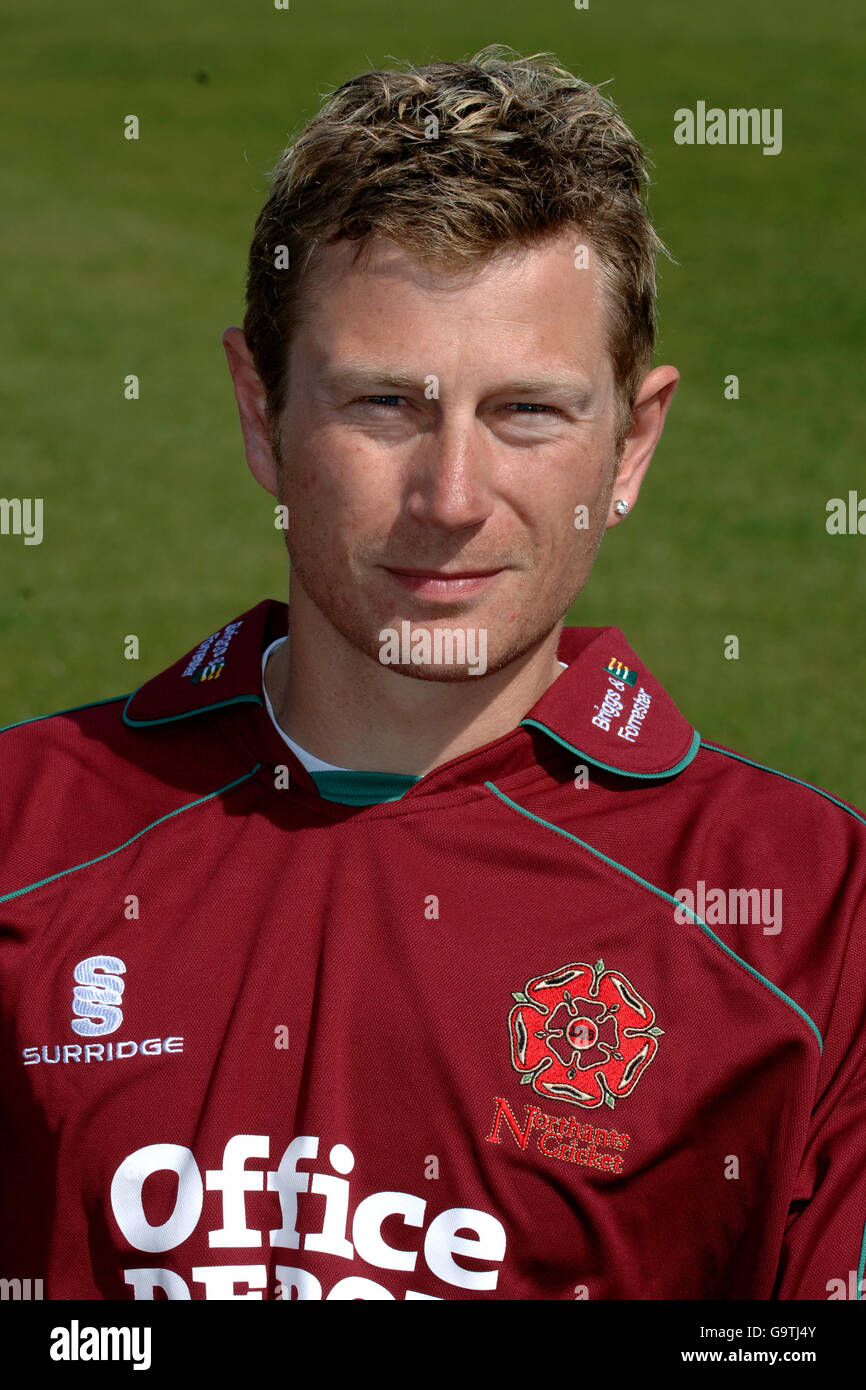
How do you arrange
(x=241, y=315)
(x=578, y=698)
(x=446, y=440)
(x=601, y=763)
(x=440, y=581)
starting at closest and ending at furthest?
(x=446, y=440) → (x=440, y=581) → (x=601, y=763) → (x=578, y=698) → (x=241, y=315)

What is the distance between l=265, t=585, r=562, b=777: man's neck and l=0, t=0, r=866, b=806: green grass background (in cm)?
317

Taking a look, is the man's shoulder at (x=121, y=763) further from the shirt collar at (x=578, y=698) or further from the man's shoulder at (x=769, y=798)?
the man's shoulder at (x=769, y=798)

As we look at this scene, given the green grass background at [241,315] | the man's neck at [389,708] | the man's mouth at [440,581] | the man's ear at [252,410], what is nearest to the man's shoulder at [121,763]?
the man's neck at [389,708]

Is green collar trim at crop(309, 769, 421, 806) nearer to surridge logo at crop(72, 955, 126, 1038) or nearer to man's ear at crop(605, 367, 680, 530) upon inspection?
surridge logo at crop(72, 955, 126, 1038)

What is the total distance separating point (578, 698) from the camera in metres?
3.28

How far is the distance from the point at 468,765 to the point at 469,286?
2.80 ft

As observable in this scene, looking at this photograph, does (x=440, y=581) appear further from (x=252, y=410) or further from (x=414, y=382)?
(x=252, y=410)

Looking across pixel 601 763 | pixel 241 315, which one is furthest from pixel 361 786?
pixel 241 315

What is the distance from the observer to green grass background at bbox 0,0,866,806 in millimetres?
12453

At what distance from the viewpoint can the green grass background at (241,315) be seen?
12453 mm

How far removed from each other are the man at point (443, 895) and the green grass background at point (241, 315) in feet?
9.86

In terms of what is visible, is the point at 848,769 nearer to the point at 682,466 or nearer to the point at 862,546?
the point at 862,546

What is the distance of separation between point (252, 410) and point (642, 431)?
76 centimetres
